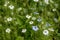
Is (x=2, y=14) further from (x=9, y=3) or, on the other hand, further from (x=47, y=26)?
(x=47, y=26)

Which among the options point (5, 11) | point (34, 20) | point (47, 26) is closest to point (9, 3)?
point (5, 11)

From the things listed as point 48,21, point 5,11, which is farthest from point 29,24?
point 5,11

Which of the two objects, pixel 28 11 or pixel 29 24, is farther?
pixel 28 11

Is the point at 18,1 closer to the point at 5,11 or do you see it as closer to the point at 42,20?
the point at 5,11

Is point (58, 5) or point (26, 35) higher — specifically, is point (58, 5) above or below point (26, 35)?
above

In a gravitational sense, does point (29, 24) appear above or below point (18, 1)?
below

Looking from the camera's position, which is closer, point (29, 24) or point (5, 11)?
point (29, 24)

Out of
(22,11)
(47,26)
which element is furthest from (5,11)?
(47,26)
